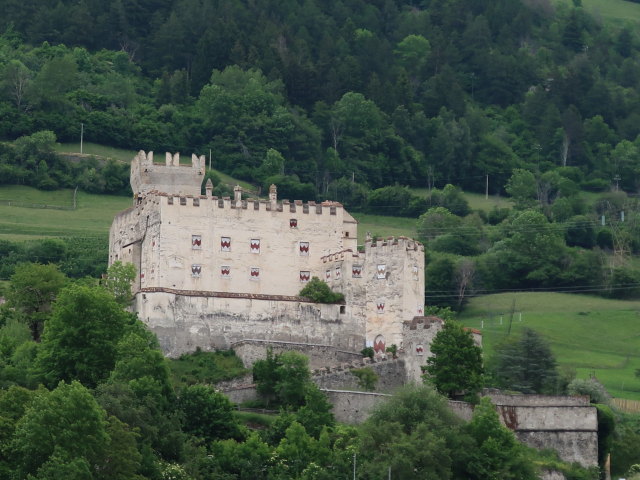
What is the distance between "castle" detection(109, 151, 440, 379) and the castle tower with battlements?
49 millimetres

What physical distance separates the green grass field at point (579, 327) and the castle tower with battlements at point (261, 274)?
2121cm

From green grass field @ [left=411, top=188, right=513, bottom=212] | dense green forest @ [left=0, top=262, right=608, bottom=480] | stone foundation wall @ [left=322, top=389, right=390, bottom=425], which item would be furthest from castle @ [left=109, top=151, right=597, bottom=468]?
green grass field @ [left=411, top=188, right=513, bottom=212]

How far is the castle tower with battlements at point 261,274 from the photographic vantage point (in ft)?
298

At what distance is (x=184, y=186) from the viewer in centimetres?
9988

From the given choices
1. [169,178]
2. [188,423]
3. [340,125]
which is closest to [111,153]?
[340,125]

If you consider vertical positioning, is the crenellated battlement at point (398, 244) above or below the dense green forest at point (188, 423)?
above

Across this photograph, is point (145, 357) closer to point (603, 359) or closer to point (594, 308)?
point (603, 359)

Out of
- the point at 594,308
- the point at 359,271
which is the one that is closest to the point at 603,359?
the point at 594,308

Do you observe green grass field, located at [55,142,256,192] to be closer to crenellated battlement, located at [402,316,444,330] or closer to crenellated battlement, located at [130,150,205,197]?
crenellated battlement, located at [130,150,205,197]

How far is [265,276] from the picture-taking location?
308 feet

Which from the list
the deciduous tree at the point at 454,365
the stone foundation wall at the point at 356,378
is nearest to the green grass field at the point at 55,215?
the stone foundation wall at the point at 356,378

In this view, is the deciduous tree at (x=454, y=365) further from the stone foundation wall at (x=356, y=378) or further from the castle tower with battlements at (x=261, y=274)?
the castle tower with battlements at (x=261, y=274)

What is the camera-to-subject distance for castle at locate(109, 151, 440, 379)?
3558 inches

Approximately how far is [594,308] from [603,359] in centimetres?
1274
